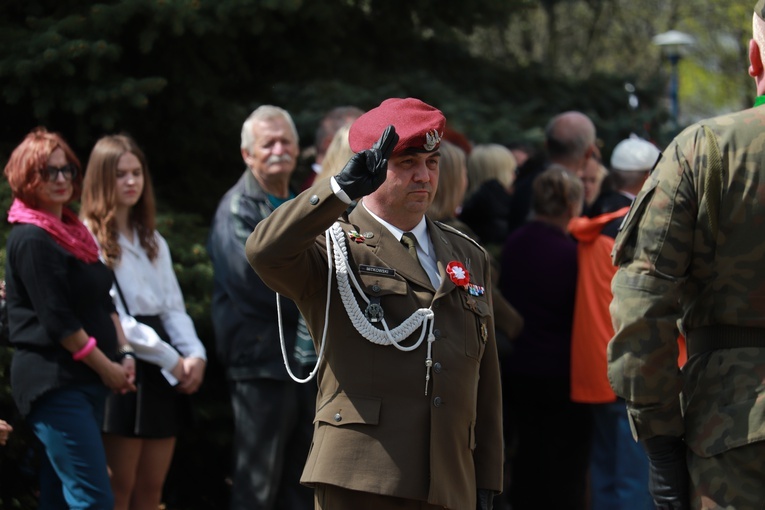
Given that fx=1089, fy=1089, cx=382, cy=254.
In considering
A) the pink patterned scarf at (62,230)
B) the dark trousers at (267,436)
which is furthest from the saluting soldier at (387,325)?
the dark trousers at (267,436)

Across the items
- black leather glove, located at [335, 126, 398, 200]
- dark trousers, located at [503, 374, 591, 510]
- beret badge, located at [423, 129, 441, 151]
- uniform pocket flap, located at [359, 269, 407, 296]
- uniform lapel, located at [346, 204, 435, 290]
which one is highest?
beret badge, located at [423, 129, 441, 151]

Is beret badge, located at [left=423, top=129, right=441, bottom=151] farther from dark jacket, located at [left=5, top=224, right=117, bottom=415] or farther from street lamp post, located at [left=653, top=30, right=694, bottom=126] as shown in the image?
street lamp post, located at [left=653, top=30, right=694, bottom=126]

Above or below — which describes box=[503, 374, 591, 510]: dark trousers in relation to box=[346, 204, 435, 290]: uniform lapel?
→ below

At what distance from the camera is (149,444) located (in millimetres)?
5418

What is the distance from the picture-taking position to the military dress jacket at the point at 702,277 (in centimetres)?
308

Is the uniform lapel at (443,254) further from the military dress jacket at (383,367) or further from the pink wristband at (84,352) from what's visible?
the pink wristband at (84,352)

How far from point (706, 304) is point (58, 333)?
9.22 ft

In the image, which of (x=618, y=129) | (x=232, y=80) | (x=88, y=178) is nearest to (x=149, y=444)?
(x=88, y=178)

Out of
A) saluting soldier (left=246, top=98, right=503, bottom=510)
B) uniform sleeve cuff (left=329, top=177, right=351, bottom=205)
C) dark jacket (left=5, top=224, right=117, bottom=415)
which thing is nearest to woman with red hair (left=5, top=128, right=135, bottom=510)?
dark jacket (left=5, top=224, right=117, bottom=415)

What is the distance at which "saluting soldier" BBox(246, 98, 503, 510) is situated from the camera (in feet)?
11.0

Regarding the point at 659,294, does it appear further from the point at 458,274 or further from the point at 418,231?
the point at 418,231

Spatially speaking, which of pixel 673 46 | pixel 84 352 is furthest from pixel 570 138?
pixel 673 46

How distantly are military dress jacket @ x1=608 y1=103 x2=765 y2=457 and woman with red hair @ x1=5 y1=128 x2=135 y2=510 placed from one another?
260cm

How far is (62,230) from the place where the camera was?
4871mm
